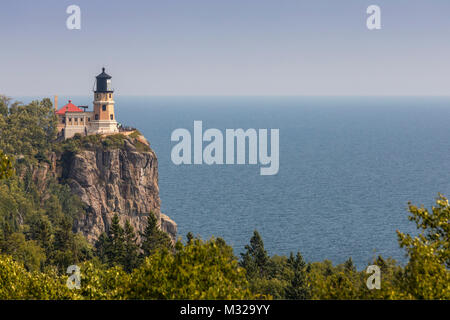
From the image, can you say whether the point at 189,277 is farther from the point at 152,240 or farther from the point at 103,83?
the point at 103,83

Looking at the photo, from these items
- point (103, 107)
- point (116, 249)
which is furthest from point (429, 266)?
point (103, 107)

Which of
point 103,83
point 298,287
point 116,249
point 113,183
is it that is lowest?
point 298,287

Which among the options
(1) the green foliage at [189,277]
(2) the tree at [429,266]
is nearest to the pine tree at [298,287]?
(1) the green foliage at [189,277]

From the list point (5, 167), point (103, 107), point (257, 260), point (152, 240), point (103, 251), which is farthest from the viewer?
point (103, 107)

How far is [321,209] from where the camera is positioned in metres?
167

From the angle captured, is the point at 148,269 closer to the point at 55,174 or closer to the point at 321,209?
the point at 55,174

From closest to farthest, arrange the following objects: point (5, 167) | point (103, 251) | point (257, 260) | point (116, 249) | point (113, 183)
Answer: point (5, 167)
point (116, 249)
point (257, 260)
point (103, 251)
point (113, 183)

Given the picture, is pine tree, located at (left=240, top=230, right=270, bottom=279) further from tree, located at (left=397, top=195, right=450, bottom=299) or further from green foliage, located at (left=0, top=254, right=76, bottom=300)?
tree, located at (left=397, top=195, right=450, bottom=299)

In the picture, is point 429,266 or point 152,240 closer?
point 429,266

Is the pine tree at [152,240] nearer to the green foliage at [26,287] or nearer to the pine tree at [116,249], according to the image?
the pine tree at [116,249]

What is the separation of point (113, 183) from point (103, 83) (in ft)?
65.9

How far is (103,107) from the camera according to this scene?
119 metres

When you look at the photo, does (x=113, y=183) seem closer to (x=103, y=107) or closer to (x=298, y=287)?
(x=103, y=107)

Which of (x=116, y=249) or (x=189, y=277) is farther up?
(x=189, y=277)
